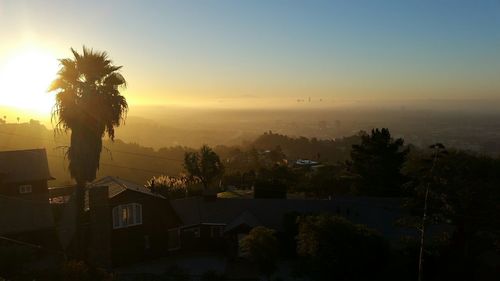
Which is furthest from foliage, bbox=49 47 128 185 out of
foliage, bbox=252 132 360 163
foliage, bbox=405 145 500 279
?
foliage, bbox=252 132 360 163

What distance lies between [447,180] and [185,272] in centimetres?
1317

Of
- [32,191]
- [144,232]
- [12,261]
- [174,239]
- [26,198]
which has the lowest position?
[174,239]

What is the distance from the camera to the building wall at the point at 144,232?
84.3ft

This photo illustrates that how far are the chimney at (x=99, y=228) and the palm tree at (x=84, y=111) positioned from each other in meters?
3.70

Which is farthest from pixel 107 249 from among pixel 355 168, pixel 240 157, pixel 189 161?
pixel 240 157

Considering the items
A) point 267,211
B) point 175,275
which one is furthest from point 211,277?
point 267,211

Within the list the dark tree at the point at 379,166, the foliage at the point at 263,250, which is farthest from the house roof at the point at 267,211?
the dark tree at the point at 379,166

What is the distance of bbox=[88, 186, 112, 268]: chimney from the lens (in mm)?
23391

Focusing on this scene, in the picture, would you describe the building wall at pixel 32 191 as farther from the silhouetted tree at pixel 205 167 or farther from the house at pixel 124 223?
the silhouetted tree at pixel 205 167

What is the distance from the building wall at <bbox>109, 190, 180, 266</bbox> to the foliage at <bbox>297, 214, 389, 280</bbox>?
10130 millimetres

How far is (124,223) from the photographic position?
26.1m

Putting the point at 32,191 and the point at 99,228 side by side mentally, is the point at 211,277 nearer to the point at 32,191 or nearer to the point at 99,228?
the point at 99,228

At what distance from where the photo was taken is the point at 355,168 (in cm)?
4766

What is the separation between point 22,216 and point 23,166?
988 cm
